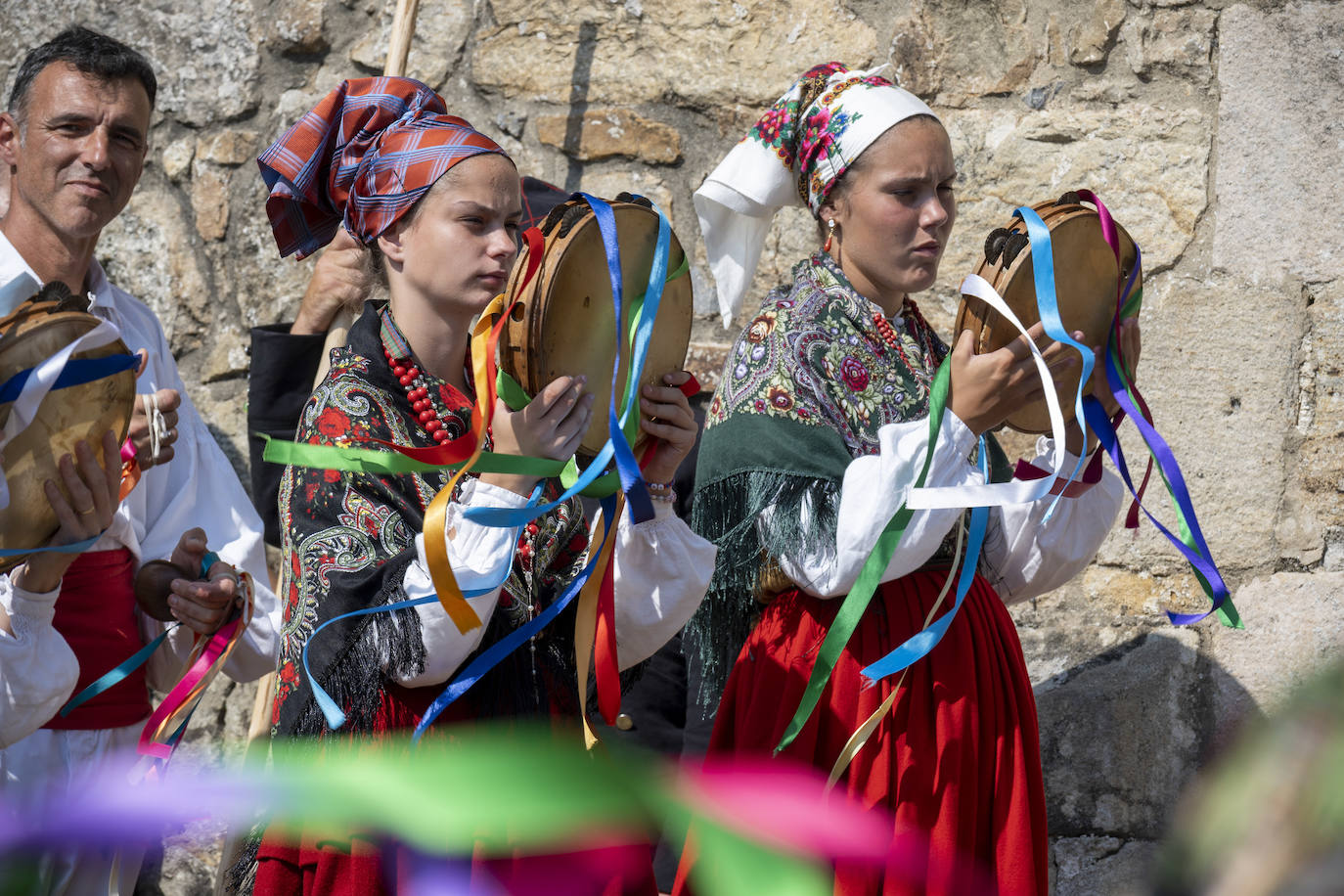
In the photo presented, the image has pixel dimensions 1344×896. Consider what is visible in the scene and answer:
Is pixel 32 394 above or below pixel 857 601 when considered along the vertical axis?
above

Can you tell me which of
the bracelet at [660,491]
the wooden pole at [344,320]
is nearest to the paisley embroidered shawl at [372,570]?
the bracelet at [660,491]

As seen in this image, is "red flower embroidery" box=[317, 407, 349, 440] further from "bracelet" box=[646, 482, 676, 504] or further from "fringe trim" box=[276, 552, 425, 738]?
"bracelet" box=[646, 482, 676, 504]

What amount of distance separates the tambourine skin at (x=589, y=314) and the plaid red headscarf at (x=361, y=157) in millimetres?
426

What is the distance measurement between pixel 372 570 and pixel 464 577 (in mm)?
174

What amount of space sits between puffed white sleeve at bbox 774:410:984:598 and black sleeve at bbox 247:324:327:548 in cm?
139

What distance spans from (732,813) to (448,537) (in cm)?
169

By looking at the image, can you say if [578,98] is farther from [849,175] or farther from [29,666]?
[29,666]

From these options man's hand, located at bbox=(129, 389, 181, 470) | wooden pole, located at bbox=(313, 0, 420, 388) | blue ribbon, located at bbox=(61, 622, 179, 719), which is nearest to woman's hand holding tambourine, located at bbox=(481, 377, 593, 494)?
man's hand, located at bbox=(129, 389, 181, 470)

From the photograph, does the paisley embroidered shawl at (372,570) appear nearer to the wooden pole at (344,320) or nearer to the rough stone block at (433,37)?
the wooden pole at (344,320)

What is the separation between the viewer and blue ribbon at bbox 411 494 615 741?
1.88 meters

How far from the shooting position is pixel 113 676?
227 centimetres

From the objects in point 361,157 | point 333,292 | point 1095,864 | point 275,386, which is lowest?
point 1095,864

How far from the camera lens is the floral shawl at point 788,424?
2.29 metres

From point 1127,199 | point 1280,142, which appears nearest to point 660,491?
point 1127,199
